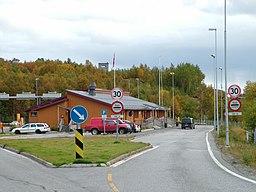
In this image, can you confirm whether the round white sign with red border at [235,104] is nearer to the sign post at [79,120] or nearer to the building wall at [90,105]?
the sign post at [79,120]

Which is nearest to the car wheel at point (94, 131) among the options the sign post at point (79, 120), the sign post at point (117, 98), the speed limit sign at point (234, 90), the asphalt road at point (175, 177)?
the sign post at point (117, 98)

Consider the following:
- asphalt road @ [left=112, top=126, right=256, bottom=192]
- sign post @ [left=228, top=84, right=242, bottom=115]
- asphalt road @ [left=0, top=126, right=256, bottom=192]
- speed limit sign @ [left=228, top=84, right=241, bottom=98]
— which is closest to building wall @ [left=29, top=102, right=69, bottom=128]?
sign post @ [left=228, top=84, right=242, bottom=115]

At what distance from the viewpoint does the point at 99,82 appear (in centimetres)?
12238

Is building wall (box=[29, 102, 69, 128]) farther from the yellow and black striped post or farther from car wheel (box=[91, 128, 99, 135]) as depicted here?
the yellow and black striped post

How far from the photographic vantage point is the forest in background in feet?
327

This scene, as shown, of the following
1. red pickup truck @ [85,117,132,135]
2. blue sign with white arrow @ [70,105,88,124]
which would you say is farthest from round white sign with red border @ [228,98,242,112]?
red pickup truck @ [85,117,132,135]

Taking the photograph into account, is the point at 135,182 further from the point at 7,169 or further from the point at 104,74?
the point at 104,74

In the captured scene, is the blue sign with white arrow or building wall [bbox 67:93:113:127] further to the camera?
building wall [bbox 67:93:113:127]

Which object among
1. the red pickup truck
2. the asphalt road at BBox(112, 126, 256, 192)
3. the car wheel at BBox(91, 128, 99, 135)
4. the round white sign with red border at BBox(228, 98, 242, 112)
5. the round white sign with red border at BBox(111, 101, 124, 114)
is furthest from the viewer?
the car wheel at BBox(91, 128, 99, 135)

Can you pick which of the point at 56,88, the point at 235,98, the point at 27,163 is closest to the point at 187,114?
the point at 56,88

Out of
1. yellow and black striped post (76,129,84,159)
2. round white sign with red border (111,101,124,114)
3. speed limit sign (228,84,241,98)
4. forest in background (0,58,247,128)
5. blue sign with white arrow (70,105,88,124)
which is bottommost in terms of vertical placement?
yellow and black striped post (76,129,84,159)

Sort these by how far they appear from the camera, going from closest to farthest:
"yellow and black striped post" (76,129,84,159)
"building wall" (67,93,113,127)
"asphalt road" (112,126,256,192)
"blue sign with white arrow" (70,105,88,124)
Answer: "asphalt road" (112,126,256,192) → "yellow and black striped post" (76,129,84,159) → "blue sign with white arrow" (70,105,88,124) → "building wall" (67,93,113,127)

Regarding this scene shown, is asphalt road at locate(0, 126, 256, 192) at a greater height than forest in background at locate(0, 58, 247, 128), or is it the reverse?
forest in background at locate(0, 58, 247, 128)

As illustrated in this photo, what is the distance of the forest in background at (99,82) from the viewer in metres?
99.8
